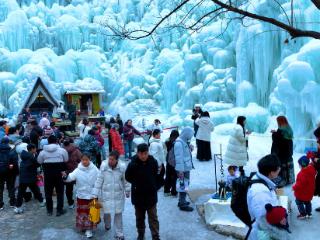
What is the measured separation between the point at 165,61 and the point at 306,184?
24.7 m

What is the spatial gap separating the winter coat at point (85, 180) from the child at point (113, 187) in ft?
1.49

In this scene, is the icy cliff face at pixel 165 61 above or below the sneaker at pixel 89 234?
above

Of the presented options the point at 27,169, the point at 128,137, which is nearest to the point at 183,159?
the point at 27,169

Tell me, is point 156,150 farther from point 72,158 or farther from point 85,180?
point 85,180

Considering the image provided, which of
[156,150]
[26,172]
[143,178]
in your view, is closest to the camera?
[143,178]

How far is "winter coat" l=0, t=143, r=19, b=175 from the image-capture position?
7754 millimetres

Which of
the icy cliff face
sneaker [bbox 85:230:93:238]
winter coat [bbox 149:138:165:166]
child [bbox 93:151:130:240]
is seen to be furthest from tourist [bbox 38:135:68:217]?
the icy cliff face

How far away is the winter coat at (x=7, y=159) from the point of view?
25.4ft

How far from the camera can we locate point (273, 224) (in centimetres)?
337

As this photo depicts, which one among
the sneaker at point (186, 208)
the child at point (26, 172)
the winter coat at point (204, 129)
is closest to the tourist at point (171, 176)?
the sneaker at point (186, 208)

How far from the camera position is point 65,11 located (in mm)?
35969

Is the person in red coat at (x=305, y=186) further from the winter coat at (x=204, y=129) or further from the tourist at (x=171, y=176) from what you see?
the winter coat at (x=204, y=129)

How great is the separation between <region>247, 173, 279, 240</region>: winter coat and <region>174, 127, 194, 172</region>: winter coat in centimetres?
353

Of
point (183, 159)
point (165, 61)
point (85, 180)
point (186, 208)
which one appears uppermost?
point (165, 61)
